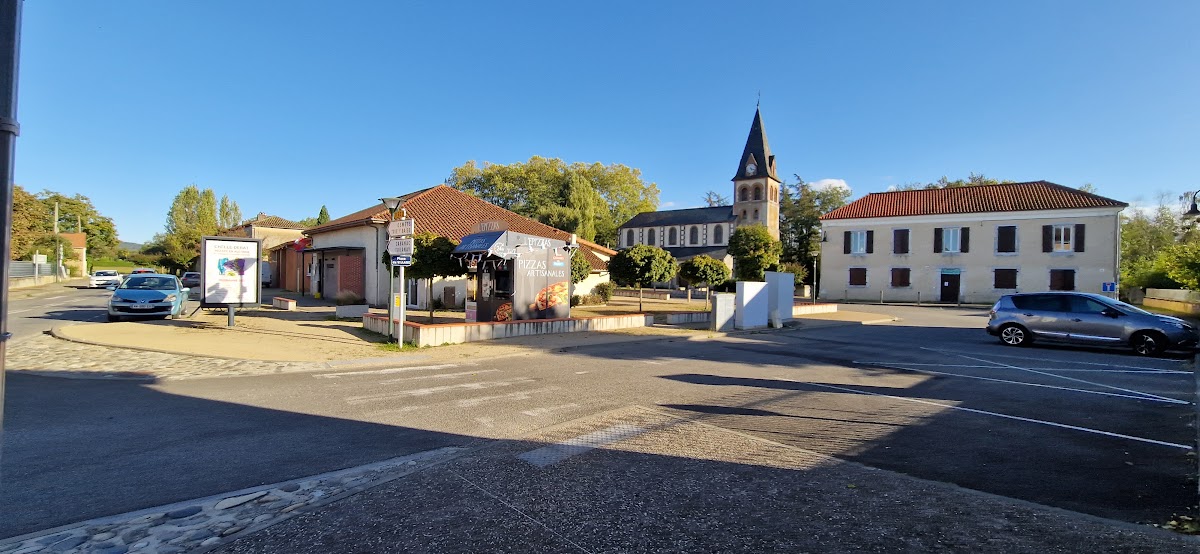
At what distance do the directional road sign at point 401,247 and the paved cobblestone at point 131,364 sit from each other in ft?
10.3

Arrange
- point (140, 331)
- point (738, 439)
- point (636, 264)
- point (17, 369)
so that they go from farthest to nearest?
point (636, 264), point (140, 331), point (17, 369), point (738, 439)

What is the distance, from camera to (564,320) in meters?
16.5

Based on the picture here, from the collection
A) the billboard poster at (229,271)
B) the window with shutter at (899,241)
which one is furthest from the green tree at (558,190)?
the billboard poster at (229,271)

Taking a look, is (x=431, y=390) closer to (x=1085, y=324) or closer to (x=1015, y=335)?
(x=1015, y=335)

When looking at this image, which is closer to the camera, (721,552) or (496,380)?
(721,552)

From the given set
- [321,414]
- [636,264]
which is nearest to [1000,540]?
[321,414]

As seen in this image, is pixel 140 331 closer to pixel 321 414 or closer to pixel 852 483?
pixel 321 414

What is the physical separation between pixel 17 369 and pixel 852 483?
1208cm

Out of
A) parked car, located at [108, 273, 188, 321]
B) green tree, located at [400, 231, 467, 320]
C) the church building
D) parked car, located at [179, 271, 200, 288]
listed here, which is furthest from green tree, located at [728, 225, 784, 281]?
parked car, located at [179, 271, 200, 288]

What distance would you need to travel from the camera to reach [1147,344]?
514 inches

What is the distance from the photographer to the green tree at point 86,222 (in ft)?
211

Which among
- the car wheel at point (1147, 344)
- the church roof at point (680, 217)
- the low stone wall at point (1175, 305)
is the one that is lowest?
the car wheel at point (1147, 344)

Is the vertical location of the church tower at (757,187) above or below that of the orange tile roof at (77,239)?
above

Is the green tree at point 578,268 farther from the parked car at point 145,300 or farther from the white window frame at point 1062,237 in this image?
the white window frame at point 1062,237
